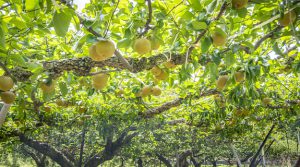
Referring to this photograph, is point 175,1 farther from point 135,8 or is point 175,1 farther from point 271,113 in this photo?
point 271,113

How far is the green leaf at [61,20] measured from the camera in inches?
44.9

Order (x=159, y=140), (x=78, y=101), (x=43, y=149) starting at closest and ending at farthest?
(x=78, y=101)
(x=43, y=149)
(x=159, y=140)

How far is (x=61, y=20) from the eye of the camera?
115 centimetres

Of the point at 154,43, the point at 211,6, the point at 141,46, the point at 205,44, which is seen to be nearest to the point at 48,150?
the point at 154,43

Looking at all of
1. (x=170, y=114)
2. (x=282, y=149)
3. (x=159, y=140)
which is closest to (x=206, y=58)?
(x=170, y=114)

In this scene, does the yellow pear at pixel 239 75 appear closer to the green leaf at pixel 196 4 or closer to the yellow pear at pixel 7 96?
the green leaf at pixel 196 4

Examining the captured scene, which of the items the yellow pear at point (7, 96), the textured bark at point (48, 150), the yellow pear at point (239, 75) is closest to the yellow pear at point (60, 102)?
the yellow pear at point (7, 96)

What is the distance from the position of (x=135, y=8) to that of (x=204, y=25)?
563 mm

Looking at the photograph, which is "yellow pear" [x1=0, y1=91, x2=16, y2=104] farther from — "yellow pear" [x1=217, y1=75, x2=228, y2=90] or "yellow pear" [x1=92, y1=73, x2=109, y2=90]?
"yellow pear" [x1=217, y1=75, x2=228, y2=90]

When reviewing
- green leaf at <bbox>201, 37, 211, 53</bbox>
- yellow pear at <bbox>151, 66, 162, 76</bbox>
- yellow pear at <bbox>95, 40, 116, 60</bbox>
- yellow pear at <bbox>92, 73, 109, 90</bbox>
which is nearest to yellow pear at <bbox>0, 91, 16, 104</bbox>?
yellow pear at <bbox>92, 73, 109, 90</bbox>

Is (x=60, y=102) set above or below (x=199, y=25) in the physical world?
above

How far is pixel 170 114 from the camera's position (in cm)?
710

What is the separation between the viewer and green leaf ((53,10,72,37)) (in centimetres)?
114

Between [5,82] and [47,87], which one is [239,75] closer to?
[47,87]
